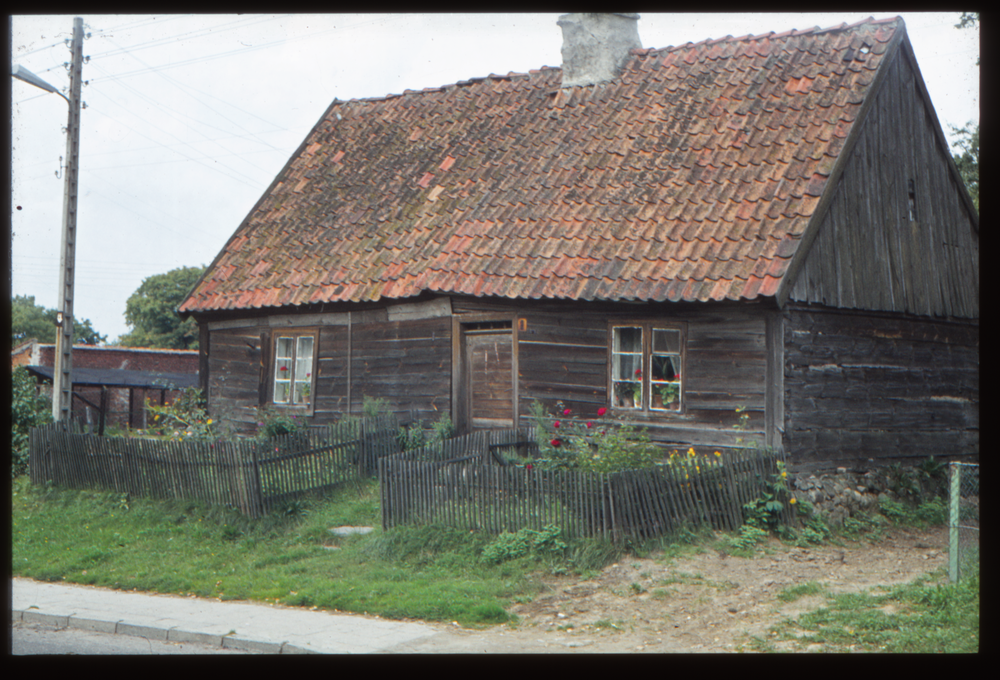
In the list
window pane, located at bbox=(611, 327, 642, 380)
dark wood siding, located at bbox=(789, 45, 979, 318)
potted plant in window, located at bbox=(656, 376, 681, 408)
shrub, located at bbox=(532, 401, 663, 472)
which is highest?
dark wood siding, located at bbox=(789, 45, 979, 318)

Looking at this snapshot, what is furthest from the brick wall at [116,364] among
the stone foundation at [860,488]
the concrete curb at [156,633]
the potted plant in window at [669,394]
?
the stone foundation at [860,488]

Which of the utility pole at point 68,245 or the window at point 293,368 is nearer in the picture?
the utility pole at point 68,245

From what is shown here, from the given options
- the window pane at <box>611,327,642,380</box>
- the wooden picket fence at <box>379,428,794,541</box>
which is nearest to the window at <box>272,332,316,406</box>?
the window pane at <box>611,327,642,380</box>

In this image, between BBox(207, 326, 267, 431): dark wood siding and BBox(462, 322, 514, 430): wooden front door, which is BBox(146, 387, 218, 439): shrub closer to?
BBox(207, 326, 267, 431): dark wood siding

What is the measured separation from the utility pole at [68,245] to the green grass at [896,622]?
12053 mm

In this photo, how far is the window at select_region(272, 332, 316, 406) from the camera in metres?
17.2

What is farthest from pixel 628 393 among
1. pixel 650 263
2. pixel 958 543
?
pixel 958 543

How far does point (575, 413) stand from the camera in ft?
44.4

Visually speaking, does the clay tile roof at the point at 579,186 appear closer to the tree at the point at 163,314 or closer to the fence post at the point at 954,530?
the fence post at the point at 954,530

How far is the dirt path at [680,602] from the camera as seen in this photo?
6910mm

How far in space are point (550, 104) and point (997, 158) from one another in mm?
12374

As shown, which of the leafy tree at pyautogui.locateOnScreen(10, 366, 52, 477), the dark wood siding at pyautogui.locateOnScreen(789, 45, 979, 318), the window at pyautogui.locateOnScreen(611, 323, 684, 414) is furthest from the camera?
the leafy tree at pyautogui.locateOnScreen(10, 366, 52, 477)

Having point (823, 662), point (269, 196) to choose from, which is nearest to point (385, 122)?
point (269, 196)

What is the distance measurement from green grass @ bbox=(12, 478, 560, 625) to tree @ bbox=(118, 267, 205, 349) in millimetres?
36318
